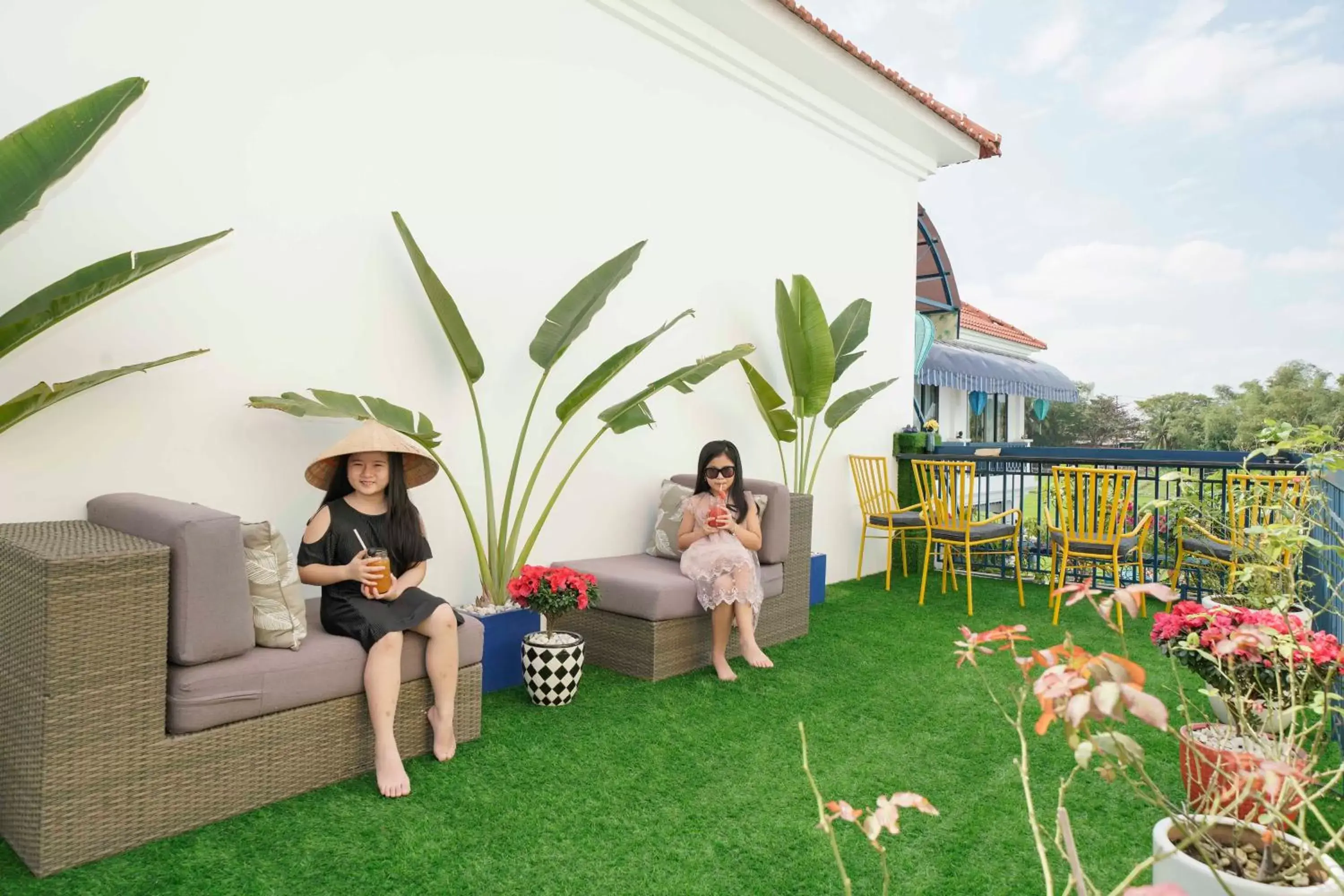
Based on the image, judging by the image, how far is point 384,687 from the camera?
8.32 ft

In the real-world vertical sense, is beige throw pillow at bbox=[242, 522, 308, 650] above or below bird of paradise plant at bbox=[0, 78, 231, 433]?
below

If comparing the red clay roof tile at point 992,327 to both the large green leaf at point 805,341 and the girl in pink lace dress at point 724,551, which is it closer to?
the large green leaf at point 805,341

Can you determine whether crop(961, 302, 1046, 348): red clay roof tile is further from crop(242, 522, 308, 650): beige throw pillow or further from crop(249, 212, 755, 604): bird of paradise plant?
crop(242, 522, 308, 650): beige throw pillow

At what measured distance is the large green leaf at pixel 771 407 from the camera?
5.07 m

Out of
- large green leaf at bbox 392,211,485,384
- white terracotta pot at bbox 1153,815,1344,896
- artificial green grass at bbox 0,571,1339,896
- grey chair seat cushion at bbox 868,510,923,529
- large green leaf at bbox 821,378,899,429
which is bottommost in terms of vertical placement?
artificial green grass at bbox 0,571,1339,896

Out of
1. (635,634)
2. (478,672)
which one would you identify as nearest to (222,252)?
(478,672)

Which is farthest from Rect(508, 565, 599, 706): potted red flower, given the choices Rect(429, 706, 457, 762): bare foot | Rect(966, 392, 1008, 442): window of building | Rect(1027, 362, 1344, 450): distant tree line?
Rect(1027, 362, 1344, 450): distant tree line

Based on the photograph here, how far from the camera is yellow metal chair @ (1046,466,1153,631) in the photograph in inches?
183

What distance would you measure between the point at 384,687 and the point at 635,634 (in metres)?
1.35

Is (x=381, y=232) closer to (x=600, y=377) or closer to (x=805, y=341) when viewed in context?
(x=600, y=377)

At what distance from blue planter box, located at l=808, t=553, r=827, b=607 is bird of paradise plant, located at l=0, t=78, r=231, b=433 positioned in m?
4.04

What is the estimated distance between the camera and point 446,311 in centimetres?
328

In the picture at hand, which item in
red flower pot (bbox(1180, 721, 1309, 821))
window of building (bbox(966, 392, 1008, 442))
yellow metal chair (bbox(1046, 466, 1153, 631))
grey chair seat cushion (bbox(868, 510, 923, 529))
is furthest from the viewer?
window of building (bbox(966, 392, 1008, 442))

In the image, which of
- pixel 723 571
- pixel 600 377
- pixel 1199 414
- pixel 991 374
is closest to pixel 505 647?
pixel 723 571
